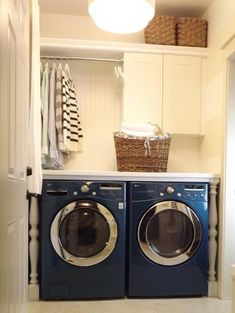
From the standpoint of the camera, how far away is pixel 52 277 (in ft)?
8.95

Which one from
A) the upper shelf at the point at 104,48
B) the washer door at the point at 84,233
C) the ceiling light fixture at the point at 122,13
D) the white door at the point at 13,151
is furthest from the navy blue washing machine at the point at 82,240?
the upper shelf at the point at 104,48

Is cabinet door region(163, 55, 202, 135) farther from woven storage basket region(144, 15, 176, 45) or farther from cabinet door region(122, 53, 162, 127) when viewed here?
woven storage basket region(144, 15, 176, 45)

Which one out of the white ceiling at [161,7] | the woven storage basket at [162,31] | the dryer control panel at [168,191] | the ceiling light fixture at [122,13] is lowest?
the dryer control panel at [168,191]

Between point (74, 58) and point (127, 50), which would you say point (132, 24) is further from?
point (74, 58)

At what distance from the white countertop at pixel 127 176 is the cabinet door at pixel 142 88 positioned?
68 centimetres

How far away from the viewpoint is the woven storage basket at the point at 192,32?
338cm

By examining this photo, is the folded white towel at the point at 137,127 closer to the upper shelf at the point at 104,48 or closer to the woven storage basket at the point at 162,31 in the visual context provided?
the upper shelf at the point at 104,48

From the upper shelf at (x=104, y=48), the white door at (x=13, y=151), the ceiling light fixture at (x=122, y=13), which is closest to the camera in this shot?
the white door at (x=13, y=151)

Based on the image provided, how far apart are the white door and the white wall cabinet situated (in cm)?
141

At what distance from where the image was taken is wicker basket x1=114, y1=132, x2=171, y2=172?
2973 millimetres

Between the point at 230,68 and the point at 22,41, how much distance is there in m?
1.71

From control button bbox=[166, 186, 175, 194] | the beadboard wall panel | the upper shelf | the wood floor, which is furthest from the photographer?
the beadboard wall panel

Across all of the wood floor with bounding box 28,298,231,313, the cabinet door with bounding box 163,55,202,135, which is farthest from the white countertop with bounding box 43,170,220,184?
the wood floor with bounding box 28,298,231,313

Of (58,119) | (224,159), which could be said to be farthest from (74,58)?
(224,159)
